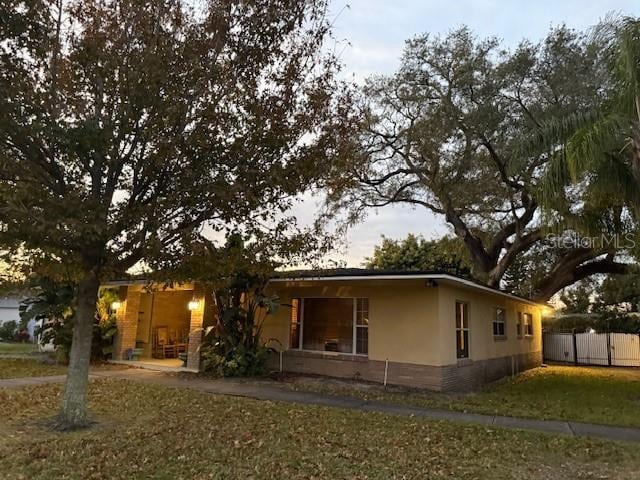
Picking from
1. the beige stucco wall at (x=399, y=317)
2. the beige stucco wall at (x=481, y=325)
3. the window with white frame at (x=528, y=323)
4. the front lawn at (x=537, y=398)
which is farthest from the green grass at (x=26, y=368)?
the window with white frame at (x=528, y=323)

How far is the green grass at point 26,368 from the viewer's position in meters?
12.6

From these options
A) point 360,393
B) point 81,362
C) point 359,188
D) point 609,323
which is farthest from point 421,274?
point 609,323

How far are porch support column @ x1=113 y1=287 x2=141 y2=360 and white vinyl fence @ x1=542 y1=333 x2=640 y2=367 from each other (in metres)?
19.3

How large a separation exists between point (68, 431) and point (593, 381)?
594 inches

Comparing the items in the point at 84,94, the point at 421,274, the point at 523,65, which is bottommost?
the point at 421,274

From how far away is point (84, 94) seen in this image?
22.5ft

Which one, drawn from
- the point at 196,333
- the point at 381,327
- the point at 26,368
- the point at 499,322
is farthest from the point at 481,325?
the point at 26,368

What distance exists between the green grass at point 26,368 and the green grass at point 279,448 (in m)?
4.63

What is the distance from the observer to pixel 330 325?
535 inches

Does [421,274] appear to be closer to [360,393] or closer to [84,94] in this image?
[360,393]

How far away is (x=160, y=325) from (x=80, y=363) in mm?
11262

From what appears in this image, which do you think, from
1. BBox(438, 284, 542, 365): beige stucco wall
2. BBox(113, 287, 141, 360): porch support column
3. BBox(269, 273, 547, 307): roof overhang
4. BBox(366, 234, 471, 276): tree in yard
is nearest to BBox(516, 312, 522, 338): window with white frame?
BBox(438, 284, 542, 365): beige stucco wall

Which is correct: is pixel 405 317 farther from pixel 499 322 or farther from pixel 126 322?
pixel 126 322

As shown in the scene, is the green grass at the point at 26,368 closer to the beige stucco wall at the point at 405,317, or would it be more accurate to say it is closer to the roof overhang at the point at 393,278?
the beige stucco wall at the point at 405,317
